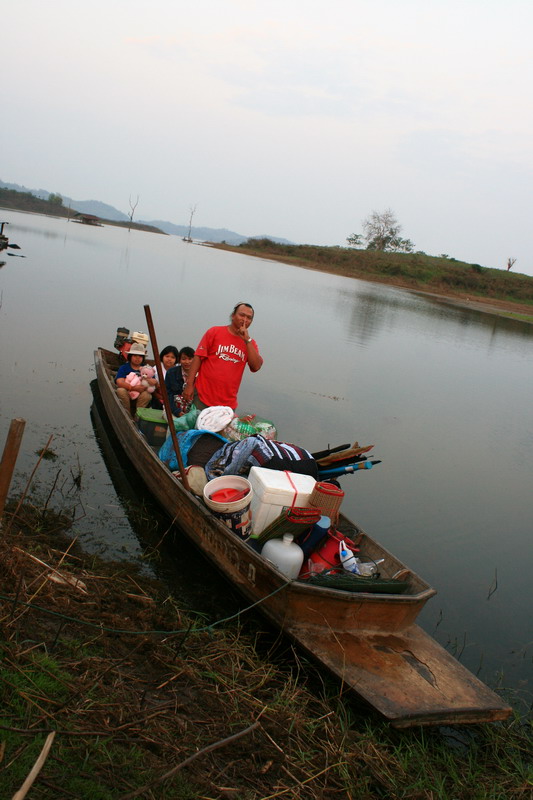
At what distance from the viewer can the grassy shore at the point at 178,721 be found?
2844mm

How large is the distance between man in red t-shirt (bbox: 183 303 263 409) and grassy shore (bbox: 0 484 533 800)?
2.58 m

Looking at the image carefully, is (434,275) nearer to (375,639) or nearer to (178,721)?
(375,639)

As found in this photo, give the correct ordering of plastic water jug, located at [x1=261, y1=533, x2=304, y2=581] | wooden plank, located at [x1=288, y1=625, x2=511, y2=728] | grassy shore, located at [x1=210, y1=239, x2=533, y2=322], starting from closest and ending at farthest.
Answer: wooden plank, located at [x1=288, y1=625, x2=511, y2=728] < plastic water jug, located at [x1=261, y1=533, x2=304, y2=581] < grassy shore, located at [x1=210, y1=239, x2=533, y2=322]

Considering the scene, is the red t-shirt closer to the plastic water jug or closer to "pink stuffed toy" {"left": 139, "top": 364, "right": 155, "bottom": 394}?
"pink stuffed toy" {"left": 139, "top": 364, "right": 155, "bottom": 394}

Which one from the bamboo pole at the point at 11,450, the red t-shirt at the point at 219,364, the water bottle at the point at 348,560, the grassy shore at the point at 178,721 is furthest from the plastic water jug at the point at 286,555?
the red t-shirt at the point at 219,364

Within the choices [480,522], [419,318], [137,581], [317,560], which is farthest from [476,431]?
[419,318]

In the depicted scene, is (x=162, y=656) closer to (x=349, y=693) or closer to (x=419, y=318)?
(x=349, y=693)

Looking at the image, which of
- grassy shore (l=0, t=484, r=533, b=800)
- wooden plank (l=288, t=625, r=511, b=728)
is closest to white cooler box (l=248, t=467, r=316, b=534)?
grassy shore (l=0, t=484, r=533, b=800)

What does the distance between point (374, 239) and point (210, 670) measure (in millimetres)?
95155

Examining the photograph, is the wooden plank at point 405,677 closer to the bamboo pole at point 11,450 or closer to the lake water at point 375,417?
the lake water at point 375,417

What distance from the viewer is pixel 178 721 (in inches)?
129

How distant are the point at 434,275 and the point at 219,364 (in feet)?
201

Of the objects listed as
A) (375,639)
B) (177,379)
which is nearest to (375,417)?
(177,379)

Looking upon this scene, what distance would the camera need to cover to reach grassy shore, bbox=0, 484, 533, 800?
9.33ft
